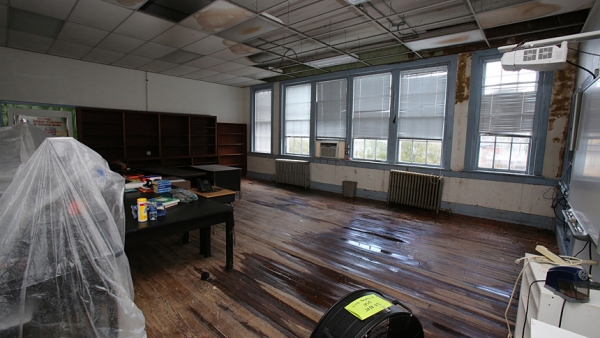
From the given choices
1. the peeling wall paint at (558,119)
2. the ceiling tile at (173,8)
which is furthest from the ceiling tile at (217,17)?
the peeling wall paint at (558,119)

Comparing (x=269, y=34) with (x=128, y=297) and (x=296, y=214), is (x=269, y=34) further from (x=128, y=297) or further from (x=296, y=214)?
(x=128, y=297)

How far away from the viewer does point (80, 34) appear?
4.62 m

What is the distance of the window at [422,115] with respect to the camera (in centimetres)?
535

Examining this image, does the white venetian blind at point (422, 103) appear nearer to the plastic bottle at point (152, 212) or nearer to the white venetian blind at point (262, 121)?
the white venetian blind at point (262, 121)

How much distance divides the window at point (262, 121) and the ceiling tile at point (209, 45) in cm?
329

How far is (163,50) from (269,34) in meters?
2.32

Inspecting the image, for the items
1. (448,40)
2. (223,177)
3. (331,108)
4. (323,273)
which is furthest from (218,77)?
(323,273)

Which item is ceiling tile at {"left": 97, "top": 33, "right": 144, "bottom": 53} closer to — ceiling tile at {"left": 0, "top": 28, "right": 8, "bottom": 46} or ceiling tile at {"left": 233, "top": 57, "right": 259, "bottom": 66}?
ceiling tile at {"left": 0, "top": 28, "right": 8, "bottom": 46}

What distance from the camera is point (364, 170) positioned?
6.40 meters

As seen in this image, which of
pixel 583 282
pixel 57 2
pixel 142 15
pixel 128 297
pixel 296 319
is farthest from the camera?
pixel 142 15

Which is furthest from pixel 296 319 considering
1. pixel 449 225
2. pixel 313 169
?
pixel 313 169

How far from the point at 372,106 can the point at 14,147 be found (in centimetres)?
584

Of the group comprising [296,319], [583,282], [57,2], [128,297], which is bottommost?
[296,319]

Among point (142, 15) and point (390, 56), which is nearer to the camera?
point (142, 15)
